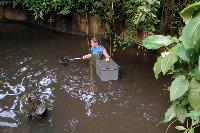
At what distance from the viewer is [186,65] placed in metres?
2.36

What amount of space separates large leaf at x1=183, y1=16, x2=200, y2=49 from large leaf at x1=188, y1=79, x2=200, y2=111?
0.38 m

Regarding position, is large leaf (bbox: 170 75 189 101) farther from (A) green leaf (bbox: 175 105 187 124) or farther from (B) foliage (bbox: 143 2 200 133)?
(A) green leaf (bbox: 175 105 187 124)

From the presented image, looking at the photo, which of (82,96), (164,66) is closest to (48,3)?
(82,96)

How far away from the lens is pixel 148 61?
920 cm

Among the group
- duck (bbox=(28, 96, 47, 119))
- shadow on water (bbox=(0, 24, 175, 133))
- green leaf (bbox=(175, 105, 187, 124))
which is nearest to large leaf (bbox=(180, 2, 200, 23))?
green leaf (bbox=(175, 105, 187, 124))

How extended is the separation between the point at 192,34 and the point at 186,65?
641 mm

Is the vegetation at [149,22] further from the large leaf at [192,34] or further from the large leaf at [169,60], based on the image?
the large leaf at [192,34]

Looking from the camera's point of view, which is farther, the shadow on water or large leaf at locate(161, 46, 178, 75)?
the shadow on water

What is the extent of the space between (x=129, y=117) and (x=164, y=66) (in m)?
4.55

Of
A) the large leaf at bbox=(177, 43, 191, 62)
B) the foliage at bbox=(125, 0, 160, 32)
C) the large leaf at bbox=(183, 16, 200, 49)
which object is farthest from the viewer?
the foliage at bbox=(125, 0, 160, 32)

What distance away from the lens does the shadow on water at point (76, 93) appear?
6.43m

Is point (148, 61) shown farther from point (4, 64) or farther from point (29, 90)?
point (4, 64)

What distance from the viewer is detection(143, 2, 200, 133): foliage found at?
1.79 m

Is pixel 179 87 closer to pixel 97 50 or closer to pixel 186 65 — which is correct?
pixel 186 65
